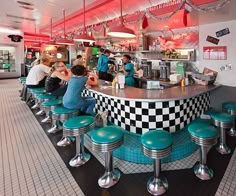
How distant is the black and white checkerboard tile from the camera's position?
2814mm

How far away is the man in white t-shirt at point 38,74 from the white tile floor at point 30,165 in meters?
1.46

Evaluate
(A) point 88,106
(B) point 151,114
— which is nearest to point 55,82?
(A) point 88,106

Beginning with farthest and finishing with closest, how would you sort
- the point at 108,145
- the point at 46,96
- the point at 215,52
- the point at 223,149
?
the point at 46,96
the point at 215,52
the point at 223,149
the point at 108,145

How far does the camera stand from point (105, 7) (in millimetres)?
5324

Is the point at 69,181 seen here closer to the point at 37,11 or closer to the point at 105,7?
the point at 105,7

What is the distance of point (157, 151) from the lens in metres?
2.04

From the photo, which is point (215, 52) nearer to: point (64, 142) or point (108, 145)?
point (108, 145)

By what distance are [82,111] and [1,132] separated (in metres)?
2.03

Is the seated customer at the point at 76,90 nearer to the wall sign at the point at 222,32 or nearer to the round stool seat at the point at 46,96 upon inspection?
the round stool seat at the point at 46,96

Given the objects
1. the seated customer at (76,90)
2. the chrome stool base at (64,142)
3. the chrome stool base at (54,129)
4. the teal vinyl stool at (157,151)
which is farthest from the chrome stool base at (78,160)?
the chrome stool base at (54,129)

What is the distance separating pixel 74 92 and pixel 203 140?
2122 millimetres

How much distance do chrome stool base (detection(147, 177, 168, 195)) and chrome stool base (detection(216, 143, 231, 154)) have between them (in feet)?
4.30

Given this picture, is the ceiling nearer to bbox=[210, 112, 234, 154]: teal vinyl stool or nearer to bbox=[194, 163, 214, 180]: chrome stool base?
bbox=[210, 112, 234, 154]: teal vinyl stool

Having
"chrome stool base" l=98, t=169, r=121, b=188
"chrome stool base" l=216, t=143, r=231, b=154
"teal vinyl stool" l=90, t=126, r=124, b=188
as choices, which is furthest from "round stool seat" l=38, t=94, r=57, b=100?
"chrome stool base" l=216, t=143, r=231, b=154
